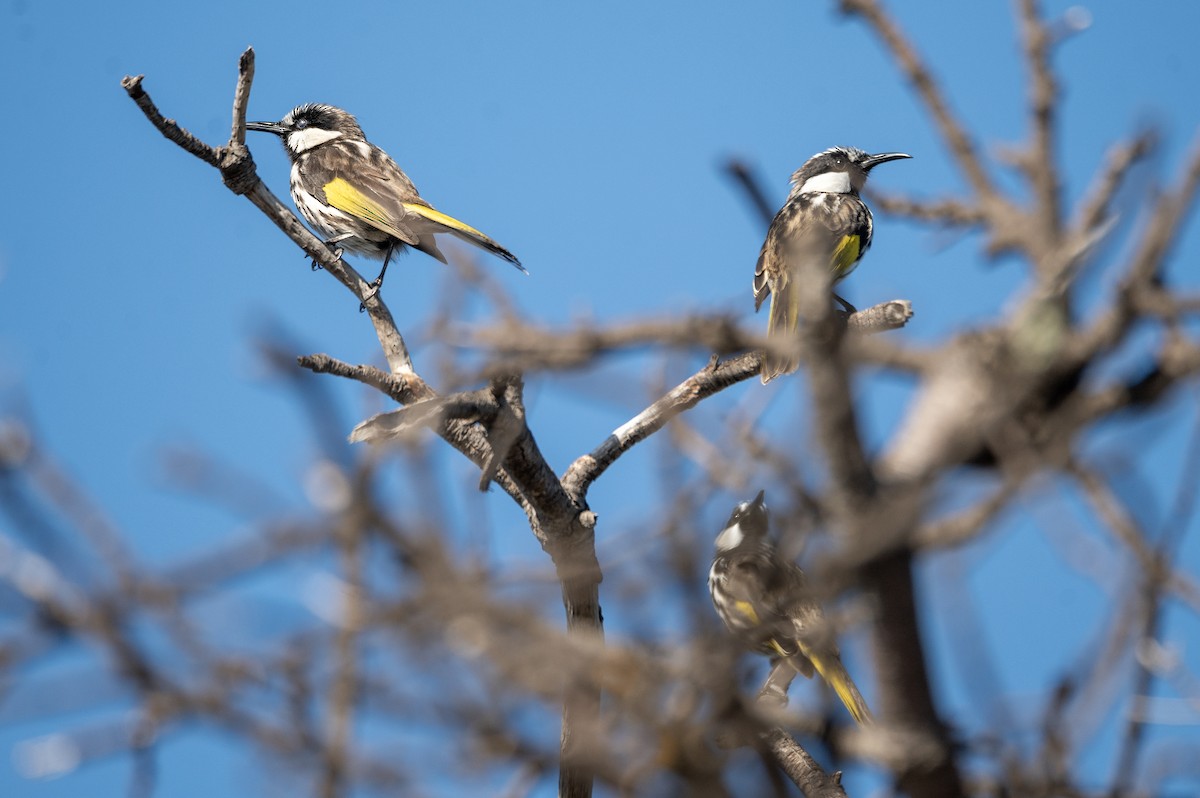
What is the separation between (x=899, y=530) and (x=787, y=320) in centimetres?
496

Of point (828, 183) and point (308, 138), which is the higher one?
point (308, 138)

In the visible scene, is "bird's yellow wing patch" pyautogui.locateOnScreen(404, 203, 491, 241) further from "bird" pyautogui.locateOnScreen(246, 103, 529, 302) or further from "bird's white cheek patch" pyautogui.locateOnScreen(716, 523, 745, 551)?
"bird's white cheek patch" pyautogui.locateOnScreen(716, 523, 745, 551)

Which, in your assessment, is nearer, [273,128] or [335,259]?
[335,259]

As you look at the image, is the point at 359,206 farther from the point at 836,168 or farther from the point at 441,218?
the point at 836,168

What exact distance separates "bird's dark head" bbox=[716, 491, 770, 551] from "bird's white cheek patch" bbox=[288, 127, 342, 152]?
13.0 ft

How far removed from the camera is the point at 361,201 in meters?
7.13

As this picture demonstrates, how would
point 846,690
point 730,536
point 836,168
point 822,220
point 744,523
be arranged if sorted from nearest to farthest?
point 846,690, point 744,523, point 730,536, point 822,220, point 836,168

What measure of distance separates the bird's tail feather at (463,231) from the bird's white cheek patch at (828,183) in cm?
258

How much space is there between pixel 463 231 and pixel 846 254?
2.35 metres

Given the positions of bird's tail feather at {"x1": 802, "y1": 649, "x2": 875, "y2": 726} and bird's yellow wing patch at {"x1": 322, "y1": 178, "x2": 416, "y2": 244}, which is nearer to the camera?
bird's tail feather at {"x1": 802, "y1": 649, "x2": 875, "y2": 726}

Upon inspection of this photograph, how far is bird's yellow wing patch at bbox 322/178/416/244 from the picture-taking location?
6895 millimetres

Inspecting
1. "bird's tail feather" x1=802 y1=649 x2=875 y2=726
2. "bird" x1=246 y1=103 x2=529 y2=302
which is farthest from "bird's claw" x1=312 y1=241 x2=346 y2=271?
"bird's tail feather" x1=802 y1=649 x2=875 y2=726

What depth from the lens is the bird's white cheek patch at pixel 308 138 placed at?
8016mm

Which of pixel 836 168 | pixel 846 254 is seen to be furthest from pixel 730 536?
pixel 836 168
